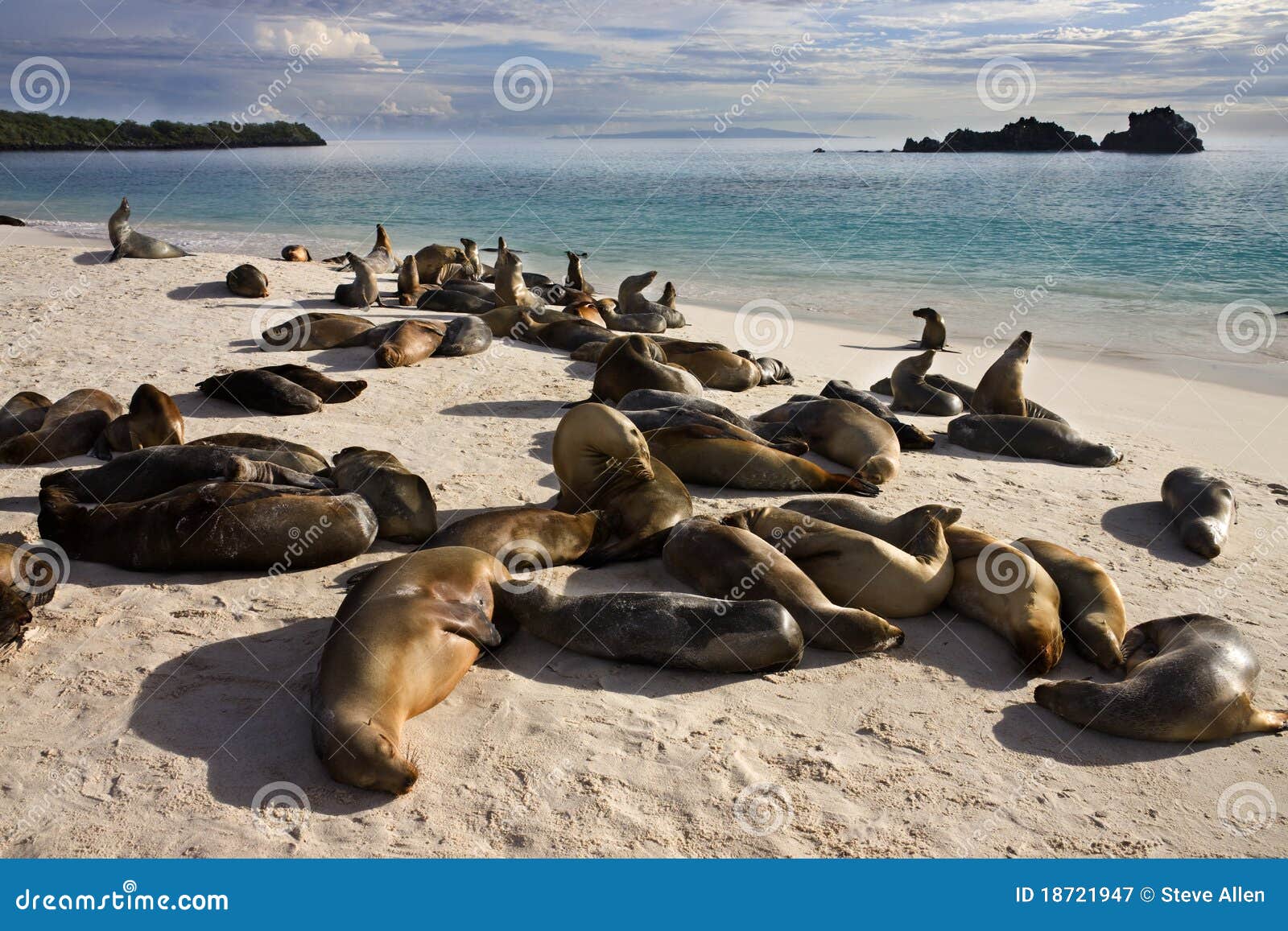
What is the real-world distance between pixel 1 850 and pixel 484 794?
136 cm

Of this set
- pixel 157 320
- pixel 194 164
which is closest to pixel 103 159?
pixel 194 164

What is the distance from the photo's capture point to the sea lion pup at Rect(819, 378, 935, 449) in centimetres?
727

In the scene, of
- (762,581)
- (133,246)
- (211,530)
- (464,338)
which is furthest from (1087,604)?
(133,246)

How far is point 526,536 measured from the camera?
15.8 feet

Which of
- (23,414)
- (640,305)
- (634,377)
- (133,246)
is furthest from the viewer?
(133,246)

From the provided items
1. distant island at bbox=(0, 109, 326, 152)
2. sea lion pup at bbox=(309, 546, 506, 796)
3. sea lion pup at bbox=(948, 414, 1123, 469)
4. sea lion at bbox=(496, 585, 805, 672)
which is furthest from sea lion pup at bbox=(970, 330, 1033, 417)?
distant island at bbox=(0, 109, 326, 152)

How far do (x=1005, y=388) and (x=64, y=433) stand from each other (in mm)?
7004

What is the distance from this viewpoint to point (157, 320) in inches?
400

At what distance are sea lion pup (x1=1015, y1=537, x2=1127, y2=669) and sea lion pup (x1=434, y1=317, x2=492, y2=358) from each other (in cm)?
608

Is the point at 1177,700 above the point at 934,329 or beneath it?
beneath

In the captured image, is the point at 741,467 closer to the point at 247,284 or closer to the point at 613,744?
the point at 613,744

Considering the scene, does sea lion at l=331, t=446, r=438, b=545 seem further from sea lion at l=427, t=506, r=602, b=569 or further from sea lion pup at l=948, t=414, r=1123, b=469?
sea lion pup at l=948, t=414, r=1123, b=469

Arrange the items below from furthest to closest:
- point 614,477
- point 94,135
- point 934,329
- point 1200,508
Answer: point 94,135, point 934,329, point 1200,508, point 614,477

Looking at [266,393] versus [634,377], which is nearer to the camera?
[266,393]
